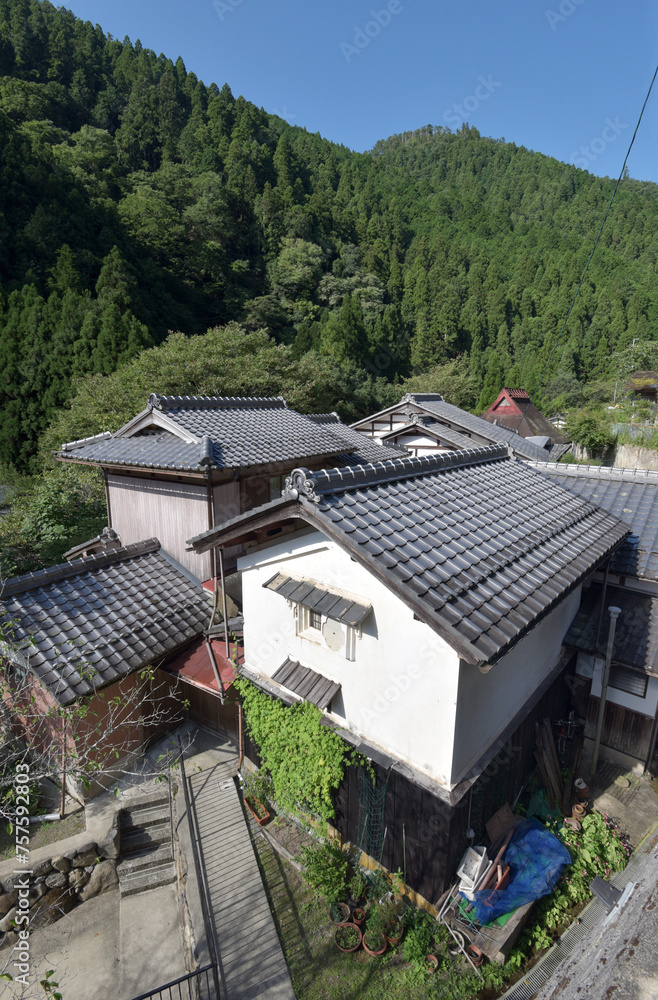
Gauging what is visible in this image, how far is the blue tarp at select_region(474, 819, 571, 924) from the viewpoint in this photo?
6109mm

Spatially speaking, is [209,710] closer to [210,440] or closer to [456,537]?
[210,440]

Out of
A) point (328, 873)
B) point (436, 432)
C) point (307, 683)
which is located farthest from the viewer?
point (436, 432)

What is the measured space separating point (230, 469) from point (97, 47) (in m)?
89.2

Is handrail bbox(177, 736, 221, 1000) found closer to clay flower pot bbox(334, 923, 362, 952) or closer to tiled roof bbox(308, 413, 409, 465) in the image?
clay flower pot bbox(334, 923, 362, 952)

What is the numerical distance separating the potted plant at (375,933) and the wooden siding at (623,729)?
18.6ft

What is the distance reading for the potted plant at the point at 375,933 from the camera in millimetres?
6215

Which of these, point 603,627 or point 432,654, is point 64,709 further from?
point 603,627

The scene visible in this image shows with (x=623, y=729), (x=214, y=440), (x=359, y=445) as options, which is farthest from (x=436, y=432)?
(x=623, y=729)

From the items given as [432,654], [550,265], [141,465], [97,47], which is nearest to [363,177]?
[550,265]

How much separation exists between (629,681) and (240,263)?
1999 inches

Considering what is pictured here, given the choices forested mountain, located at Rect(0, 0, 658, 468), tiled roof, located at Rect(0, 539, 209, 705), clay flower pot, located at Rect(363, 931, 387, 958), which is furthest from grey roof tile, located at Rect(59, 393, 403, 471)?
forested mountain, located at Rect(0, 0, 658, 468)

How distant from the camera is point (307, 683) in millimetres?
6703

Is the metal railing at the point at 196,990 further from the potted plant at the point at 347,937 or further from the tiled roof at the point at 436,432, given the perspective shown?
the tiled roof at the point at 436,432

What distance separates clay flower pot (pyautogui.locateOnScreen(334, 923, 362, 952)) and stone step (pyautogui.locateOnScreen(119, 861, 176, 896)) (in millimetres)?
2963
